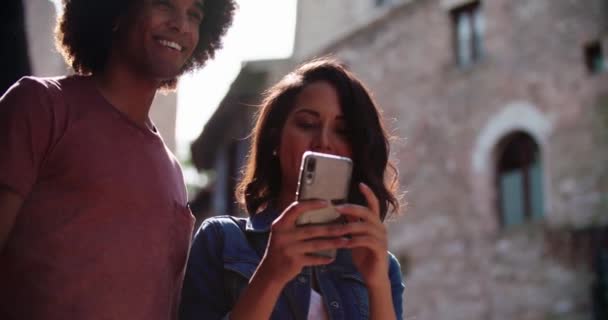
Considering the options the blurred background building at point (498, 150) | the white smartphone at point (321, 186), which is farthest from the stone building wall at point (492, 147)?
the white smartphone at point (321, 186)

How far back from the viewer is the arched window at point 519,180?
12.8m

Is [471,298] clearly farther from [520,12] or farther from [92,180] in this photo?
[92,180]

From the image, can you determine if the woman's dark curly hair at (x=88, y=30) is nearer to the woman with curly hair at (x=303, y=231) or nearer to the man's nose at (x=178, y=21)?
the man's nose at (x=178, y=21)

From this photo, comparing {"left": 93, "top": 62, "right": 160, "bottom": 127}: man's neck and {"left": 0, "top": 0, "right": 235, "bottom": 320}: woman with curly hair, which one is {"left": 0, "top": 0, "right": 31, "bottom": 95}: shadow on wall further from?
Result: {"left": 93, "top": 62, "right": 160, "bottom": 127}: man's neck

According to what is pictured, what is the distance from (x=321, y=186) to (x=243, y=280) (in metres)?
0.42

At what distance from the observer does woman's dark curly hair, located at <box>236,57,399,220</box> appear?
2.43 m

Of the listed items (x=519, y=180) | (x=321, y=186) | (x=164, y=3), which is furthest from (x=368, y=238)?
(x=519, y=180)

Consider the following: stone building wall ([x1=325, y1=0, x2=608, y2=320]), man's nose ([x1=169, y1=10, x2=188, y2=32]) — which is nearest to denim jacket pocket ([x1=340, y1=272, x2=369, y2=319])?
man's nose ([x1=169, y1=10, x2=188, y2=32])

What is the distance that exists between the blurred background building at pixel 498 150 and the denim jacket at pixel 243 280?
8.84m

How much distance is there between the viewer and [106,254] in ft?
6.73

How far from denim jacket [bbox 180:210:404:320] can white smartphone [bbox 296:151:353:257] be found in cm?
32

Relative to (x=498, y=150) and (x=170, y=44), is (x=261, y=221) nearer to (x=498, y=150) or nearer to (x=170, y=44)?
(x=170, y=44)

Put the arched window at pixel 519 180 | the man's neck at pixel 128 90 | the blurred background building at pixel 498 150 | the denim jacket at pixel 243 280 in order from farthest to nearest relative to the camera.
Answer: the arched window at pixel 519 180
the blurred background building at pixel 498 150
the man's neck at pixel 128 90
the denim jacket at pixel 243 280

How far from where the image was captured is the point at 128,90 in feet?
7.73
